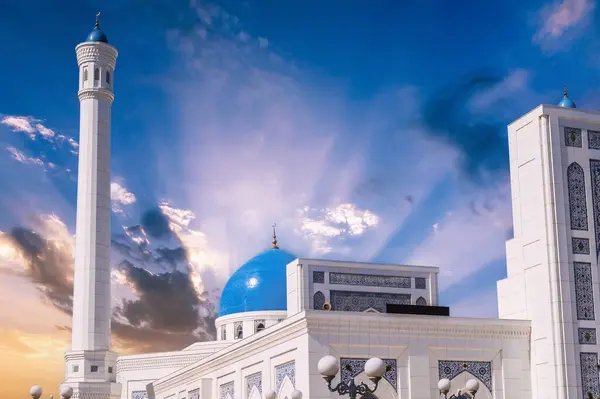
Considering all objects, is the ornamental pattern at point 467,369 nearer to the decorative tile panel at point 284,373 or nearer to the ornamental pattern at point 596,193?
the decorative tile panel at point 284,373

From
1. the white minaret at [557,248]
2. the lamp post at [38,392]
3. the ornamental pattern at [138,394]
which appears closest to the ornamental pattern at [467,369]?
the white minaret at [557,248]

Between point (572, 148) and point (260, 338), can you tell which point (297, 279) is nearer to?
point (260, 338)

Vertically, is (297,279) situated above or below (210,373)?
above

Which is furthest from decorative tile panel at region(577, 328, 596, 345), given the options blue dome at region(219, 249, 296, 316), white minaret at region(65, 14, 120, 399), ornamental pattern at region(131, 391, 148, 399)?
white minaret at region(65, 14, 120, 399)

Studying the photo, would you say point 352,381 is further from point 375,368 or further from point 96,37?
point 96,37

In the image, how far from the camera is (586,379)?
19.6 meters

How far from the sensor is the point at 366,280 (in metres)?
25.1

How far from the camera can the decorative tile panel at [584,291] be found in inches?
788

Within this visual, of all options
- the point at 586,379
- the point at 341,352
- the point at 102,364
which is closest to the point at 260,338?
the point at 341,352

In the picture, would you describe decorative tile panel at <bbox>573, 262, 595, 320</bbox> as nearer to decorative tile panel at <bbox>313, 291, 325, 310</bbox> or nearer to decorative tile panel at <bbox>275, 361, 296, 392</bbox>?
decorative tile panel at <bbox>275, 361, 296, 392</bbox>

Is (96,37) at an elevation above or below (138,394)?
above

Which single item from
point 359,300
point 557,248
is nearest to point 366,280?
point 359,300

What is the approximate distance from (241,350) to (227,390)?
5.88 ft

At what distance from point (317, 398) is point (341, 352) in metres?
1.06
